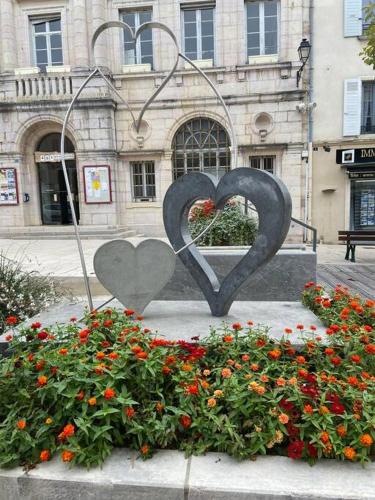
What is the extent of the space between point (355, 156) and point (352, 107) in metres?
1.69

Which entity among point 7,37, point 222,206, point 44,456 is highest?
point 7,37

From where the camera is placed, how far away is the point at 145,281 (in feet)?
10.9

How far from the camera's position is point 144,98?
1400cm

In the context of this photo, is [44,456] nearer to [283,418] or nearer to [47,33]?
[283,418]

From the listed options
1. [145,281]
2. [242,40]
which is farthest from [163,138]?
[145,281]

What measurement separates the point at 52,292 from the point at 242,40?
12165 mm

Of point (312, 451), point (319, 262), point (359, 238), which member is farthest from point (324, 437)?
point (359, 238)

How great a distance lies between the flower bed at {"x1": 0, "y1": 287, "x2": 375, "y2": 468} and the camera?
1.78m

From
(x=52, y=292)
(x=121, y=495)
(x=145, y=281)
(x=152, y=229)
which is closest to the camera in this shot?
(x=121, y=495)

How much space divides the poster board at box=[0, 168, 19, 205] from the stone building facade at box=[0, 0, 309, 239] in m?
0.04

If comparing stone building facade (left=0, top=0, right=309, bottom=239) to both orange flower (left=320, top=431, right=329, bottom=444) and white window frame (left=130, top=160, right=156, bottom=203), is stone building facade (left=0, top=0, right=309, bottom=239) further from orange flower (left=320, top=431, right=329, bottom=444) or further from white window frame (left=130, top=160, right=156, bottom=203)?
orange flower (left=320, top=431, right=329, bottom=444)

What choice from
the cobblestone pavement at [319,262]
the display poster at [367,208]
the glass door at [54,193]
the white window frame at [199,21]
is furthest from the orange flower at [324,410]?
the glass door at [54,193]

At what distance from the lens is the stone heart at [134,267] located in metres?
3.23

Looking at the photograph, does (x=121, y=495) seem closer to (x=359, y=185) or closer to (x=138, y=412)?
(x=138, y=412)
